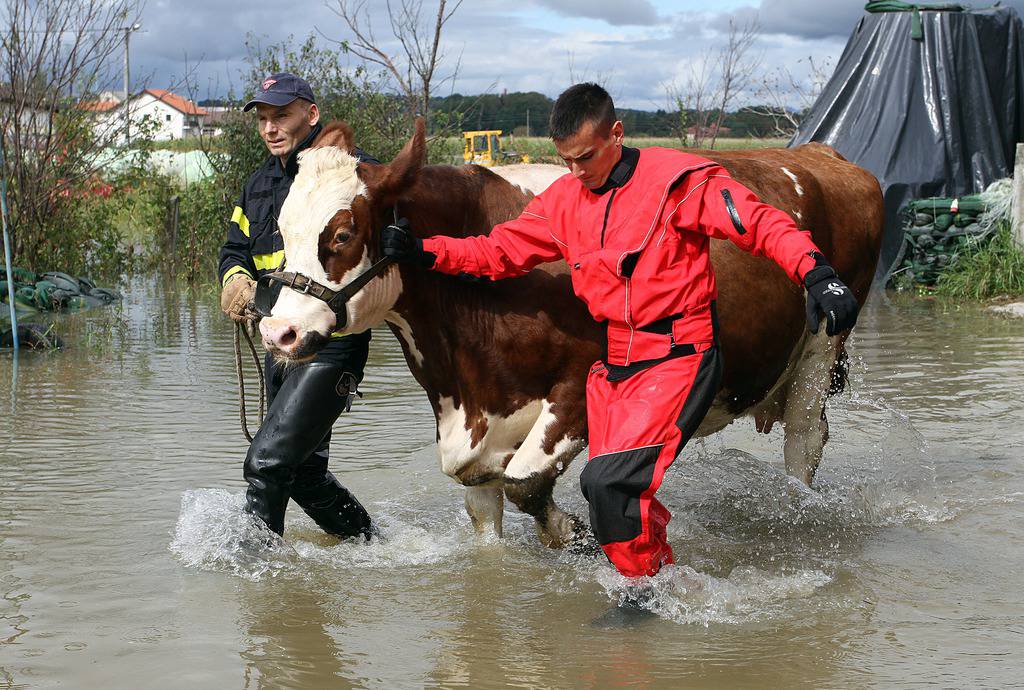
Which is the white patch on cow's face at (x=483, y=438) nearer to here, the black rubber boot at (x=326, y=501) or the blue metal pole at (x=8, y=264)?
the black rubber boot at (x=326, y=501)

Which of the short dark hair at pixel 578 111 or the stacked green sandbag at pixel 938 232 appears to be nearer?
the short dark hair at pixel 578 111

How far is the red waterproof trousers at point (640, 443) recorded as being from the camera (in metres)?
3.94

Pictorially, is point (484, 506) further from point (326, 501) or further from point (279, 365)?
point (279, 365)

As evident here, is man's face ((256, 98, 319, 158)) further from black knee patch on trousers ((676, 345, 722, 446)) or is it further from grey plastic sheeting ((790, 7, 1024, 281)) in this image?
grey plastic sheeting ((790, 7, 1024, 281))

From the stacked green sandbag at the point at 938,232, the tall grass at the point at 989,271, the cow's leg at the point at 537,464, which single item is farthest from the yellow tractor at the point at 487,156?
the cow's leg at the point at 537,464

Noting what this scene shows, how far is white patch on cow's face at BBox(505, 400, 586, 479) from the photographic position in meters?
4.55

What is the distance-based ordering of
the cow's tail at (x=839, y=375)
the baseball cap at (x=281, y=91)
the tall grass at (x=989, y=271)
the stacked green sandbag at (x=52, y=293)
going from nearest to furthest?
1. the baseball cap at (x=281, y=91)
2. the cow's tail at (x=839, y=375)
3. the stacked green sandbag at (x=52, y=293)
4. the tall grass at (x=989, y=271)

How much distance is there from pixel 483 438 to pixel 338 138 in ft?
4.15

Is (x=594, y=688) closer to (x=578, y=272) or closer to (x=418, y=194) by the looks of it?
(x=578, y=272)

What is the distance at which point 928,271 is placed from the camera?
13555mm

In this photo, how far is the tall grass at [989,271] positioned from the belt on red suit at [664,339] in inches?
373

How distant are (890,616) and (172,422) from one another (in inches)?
190

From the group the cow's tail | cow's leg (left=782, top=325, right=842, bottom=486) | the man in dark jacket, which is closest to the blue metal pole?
the man in dark jacket

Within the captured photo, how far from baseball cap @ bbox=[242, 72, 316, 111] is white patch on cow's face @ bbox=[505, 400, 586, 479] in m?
1.58
